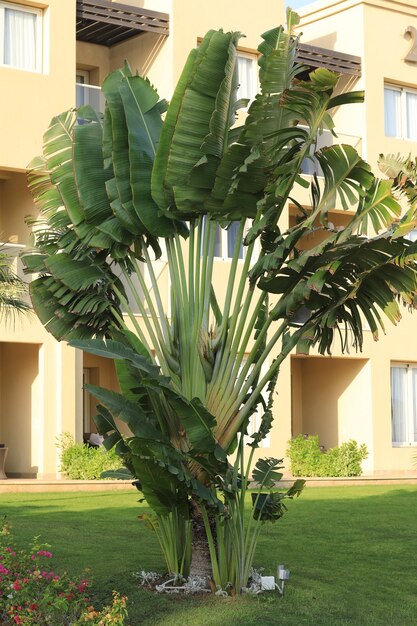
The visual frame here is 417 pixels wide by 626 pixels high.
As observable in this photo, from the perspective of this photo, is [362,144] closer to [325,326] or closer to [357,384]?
[357,384]

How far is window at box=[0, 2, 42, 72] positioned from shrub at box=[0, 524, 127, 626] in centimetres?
1610

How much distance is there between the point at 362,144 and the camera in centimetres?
3091

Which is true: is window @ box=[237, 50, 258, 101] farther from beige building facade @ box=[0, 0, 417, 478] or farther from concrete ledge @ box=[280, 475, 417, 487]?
concrete ledge @ box=[280, 475, 417, 487]

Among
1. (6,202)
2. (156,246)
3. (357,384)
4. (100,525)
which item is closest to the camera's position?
(156,246)

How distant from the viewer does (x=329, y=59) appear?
30125 millimetres

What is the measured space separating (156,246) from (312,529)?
578 cm

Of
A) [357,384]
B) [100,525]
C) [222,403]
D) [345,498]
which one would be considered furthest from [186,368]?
[357,384]

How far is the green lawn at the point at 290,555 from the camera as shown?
10.9 m

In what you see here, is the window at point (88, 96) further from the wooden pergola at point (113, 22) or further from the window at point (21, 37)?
the wooden pergola at point (113, 22)

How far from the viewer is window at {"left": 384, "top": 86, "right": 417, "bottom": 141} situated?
31953 millimetres

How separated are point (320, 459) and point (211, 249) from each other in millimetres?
16805

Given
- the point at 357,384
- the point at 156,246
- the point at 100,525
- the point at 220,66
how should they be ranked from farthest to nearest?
1. the point at 357,384
2. the point at 100,525
3. the point at 156,246
4. the point at 220,66

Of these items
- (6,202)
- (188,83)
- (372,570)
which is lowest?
(372,570)

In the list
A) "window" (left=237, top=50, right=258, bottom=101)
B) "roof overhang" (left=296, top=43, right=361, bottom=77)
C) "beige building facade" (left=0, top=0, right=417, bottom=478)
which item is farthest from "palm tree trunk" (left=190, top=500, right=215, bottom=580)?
"roof overhang" (left=296, top=43, right=361, bottom=77)
